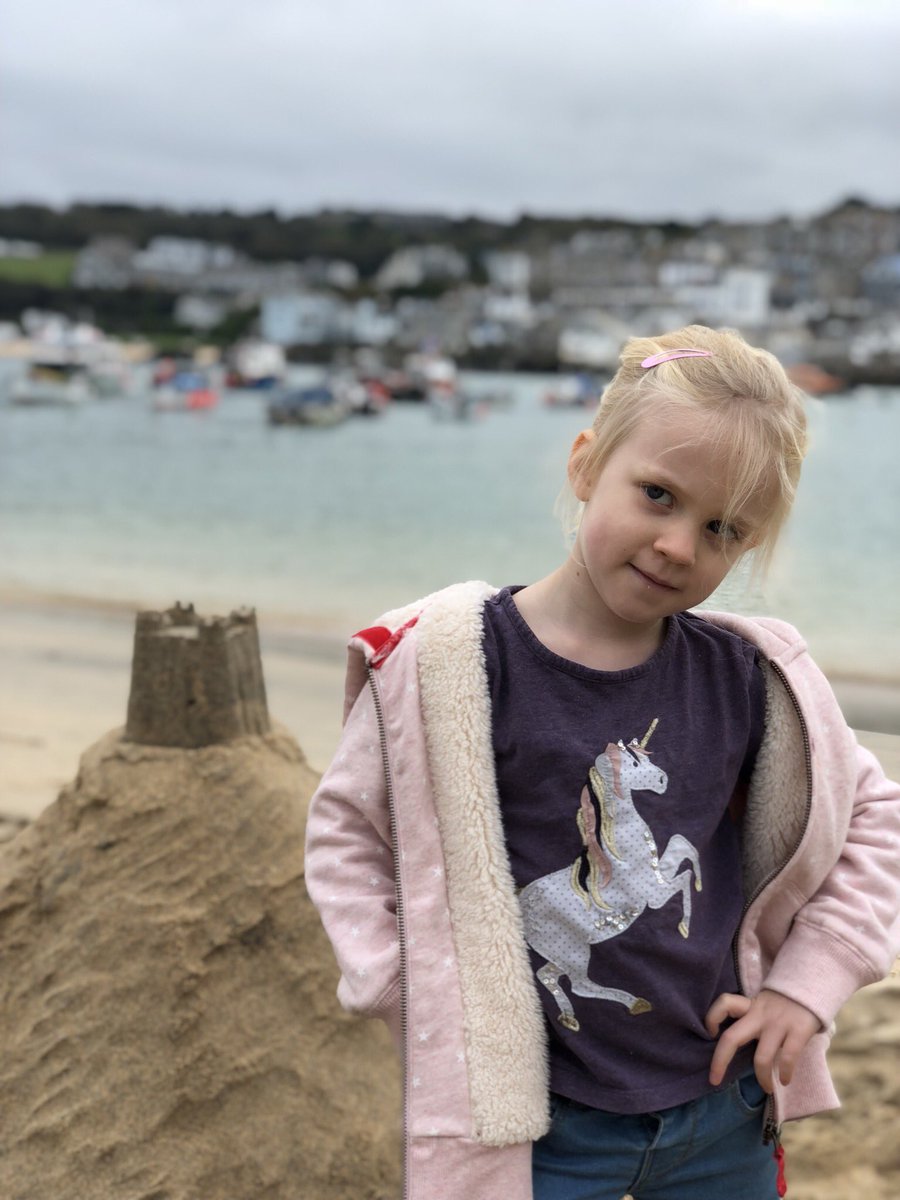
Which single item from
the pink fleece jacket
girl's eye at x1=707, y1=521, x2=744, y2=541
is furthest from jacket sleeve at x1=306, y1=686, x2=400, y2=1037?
girl's eye at x1=707, y1=521, x2=744, y2=541

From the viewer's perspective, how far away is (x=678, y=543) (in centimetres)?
171

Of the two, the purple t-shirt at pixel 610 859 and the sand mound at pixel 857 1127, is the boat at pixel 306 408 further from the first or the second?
the purple t-shirt at pixel 610 859

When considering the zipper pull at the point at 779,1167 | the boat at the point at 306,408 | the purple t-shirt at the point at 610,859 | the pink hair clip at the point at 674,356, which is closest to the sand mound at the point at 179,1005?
the zipper pull at the point at 779,1167

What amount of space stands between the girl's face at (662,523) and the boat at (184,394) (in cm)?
6418

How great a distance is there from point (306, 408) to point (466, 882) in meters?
53.8

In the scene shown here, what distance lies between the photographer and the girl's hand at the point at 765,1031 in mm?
1783

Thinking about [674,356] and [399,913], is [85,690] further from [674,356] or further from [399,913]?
[674,356]

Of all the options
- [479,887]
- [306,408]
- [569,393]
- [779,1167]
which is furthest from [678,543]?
[569,393]

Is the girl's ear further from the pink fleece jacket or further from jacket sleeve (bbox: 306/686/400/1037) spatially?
jacket sleeve (bbox: 306/686/400/1037)

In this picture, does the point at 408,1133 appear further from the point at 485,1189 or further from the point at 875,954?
the point at 875,954

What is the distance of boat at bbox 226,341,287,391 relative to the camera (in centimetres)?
8422

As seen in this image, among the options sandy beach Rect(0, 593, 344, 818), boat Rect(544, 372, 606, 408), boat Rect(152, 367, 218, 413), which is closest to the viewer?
sandy beach Rect(0, 593, 344, 818)

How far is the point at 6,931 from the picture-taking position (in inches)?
110

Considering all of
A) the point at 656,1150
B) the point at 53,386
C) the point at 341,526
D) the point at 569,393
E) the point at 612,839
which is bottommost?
the point at 53,386
